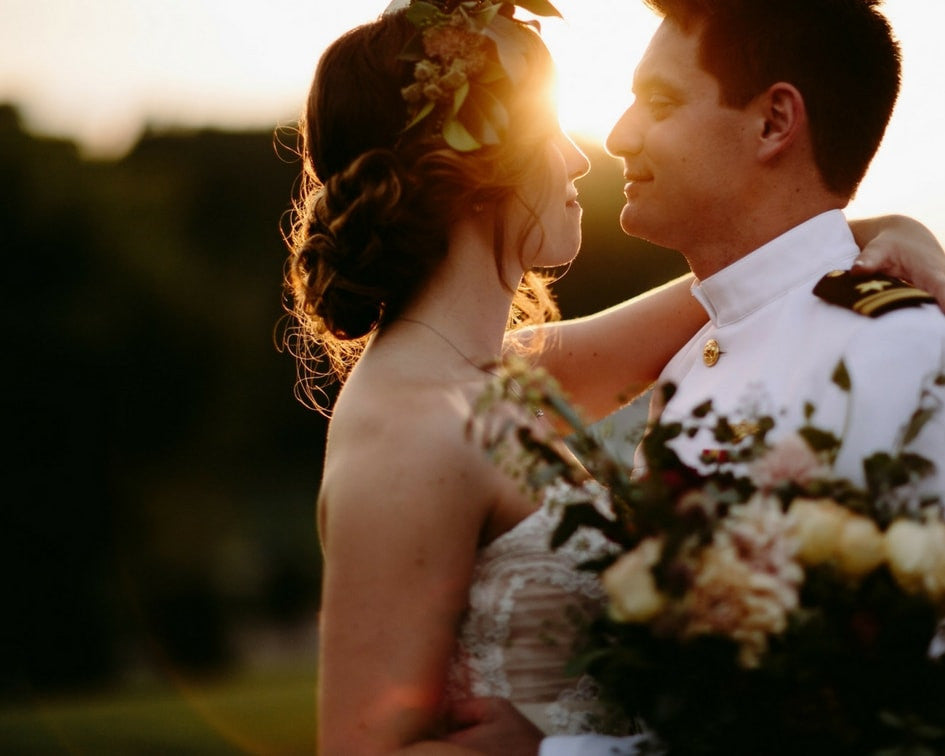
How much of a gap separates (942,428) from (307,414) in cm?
3555

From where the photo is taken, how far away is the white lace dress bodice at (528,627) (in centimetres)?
406

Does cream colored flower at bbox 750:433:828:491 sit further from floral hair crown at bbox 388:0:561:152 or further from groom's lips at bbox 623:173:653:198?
groom's lips at bbox 623:173:653:198

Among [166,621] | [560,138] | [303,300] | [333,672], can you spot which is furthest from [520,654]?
[166,621]

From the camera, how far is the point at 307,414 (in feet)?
128

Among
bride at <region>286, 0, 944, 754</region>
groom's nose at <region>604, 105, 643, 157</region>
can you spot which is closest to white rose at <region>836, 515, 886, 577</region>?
bride at <region>286, 0, 944, 754</region>

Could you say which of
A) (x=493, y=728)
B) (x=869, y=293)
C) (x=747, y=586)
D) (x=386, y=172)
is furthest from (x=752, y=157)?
(x=747, y=586)

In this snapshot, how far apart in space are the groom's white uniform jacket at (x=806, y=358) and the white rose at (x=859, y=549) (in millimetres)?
441

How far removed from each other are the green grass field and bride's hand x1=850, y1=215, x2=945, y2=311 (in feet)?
43.3

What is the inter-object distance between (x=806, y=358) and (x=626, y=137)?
129 cm

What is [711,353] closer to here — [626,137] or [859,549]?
[626,137]

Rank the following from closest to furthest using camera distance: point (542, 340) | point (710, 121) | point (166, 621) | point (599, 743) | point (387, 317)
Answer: point (599, 743) → point (387, 317) → point (710, 121) → point (542, 340) → point (166, 621)

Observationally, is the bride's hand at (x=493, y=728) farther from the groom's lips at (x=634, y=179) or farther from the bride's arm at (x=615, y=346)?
the groom's lips at (x=634, y=179)

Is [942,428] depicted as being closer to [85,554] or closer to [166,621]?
[85,554]

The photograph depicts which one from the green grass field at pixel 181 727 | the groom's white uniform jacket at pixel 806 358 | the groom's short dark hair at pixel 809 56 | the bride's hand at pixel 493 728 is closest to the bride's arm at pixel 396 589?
the bride's hand at pixel 493 728
